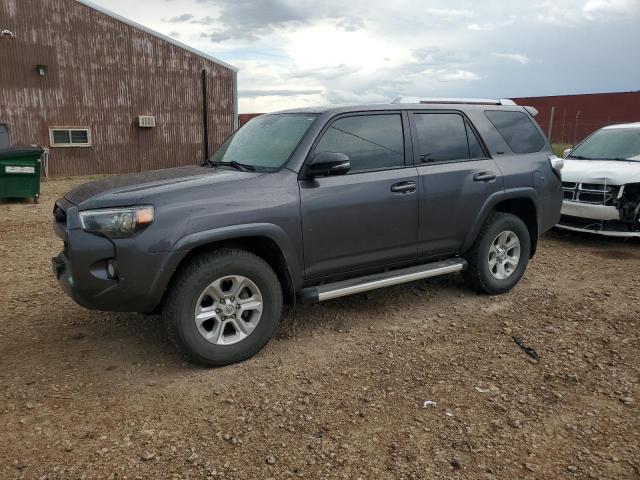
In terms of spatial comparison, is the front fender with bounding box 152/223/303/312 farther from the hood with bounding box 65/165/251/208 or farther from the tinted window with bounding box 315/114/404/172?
the tinted window with bounding box 315/114/404/172

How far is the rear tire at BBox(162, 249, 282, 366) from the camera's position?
11.2 feet

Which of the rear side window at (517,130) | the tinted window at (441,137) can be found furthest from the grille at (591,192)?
the tinted window at (441,137)

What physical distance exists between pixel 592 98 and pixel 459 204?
28.2m

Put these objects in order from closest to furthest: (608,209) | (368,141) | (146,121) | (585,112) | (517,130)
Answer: (368,141)
(517,130)
(608,209)
(146,121)
(585,112)

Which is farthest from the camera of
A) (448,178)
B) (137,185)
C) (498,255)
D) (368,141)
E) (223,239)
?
(498,255)

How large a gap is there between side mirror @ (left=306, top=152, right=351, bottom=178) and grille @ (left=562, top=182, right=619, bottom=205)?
15.1 feet

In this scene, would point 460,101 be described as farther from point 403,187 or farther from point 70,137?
point 70,137

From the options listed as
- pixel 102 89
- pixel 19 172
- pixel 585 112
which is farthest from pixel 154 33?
pixel 585 112

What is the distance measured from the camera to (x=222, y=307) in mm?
3566

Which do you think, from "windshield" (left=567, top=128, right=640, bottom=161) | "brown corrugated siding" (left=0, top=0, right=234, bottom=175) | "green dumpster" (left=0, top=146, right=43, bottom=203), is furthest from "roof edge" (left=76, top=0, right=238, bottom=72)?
"windshield" (left=567, top=128, right=640, bottom=161)

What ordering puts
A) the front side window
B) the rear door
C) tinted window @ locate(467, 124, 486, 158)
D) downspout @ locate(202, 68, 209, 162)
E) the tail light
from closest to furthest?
the rear door, tinted window @ locate(467, 124, 486, 158), the tail light, the front side window, downspout @ locate(202, 68, 209, 162)

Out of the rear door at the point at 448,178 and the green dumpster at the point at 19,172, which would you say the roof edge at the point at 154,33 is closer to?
the green dumpster at the point at 19,172

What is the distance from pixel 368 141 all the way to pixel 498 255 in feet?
6.22

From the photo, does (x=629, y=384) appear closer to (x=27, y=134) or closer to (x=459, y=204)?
(x=459, y=204)
